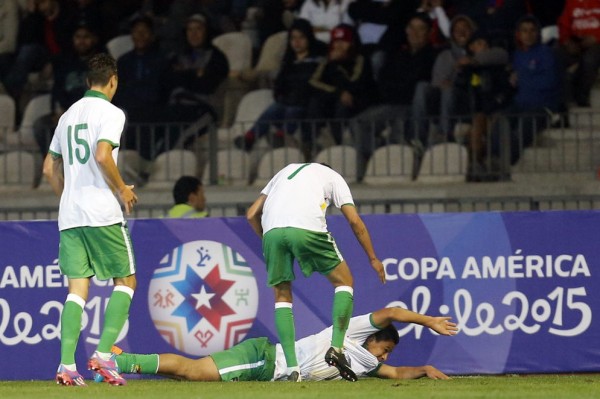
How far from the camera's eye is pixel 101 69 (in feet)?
36.8

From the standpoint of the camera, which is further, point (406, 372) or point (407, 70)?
point (407, 70)

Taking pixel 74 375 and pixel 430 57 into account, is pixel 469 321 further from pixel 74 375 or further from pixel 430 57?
pixel 430 57

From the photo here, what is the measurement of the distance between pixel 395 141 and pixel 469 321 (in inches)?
180

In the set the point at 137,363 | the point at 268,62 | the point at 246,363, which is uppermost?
the point at 268,62

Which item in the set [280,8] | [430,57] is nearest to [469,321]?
[430,57]

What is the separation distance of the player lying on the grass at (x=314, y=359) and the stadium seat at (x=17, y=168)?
6529 mm

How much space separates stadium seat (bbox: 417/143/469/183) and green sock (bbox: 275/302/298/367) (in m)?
5.54

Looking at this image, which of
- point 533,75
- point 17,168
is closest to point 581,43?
point 533,75

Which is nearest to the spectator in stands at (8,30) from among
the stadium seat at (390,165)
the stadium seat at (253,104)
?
the stadium seat at (253,104)

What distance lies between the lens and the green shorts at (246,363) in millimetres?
12492

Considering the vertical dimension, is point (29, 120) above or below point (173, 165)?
above

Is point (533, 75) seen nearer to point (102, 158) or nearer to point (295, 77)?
point (295, 77)

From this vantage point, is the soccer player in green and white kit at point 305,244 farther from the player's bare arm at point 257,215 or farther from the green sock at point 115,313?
the green sock at point 115,313

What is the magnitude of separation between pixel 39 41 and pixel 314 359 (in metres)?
9.60
